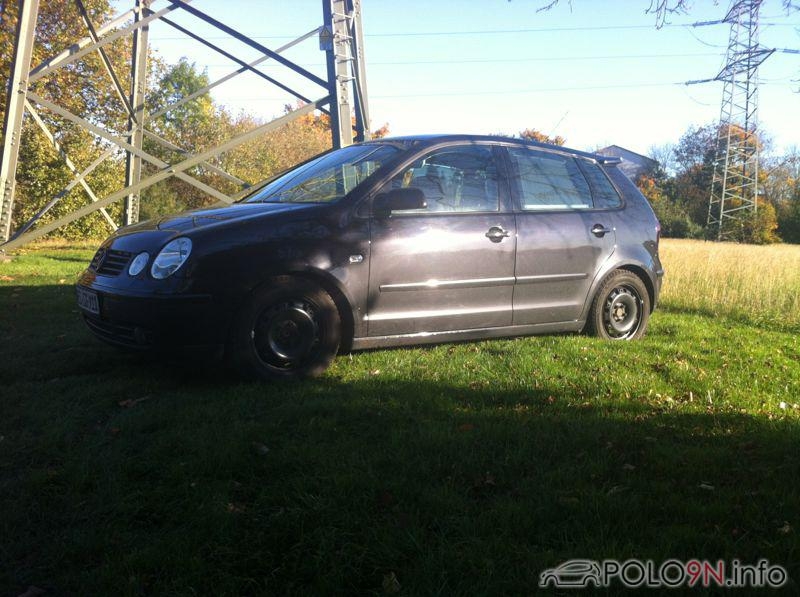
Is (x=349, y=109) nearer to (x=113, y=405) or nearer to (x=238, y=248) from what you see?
(x=238, y=248)

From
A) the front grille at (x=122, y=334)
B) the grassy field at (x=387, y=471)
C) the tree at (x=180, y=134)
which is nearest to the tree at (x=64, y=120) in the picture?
the tree at (x=180, y=134)

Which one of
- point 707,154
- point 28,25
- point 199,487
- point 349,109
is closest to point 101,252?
point 199,487

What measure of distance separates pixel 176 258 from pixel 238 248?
1.28 ft

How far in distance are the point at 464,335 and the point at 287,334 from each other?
1443mm

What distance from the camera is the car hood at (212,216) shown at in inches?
175

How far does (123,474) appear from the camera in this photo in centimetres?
298

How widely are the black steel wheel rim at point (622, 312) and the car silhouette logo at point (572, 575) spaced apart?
397 cm

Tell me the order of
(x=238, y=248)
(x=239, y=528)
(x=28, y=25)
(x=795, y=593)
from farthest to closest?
1. (x=28, y=25)
2. (x=238, y=248)
3. (x=239, y=528)
4. (x=795, y=593)

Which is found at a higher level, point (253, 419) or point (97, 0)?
point (97, 0)

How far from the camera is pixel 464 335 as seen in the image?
509 cm

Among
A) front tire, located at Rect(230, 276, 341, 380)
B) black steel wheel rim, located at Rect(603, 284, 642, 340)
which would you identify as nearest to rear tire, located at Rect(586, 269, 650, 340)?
black steel wheel rim, located at Rect(603, 284, 642, 340)

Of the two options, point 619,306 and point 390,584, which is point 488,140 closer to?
point 619,306

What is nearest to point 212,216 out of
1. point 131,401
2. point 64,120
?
point 131,401

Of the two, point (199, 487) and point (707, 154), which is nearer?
point (199, 487)
